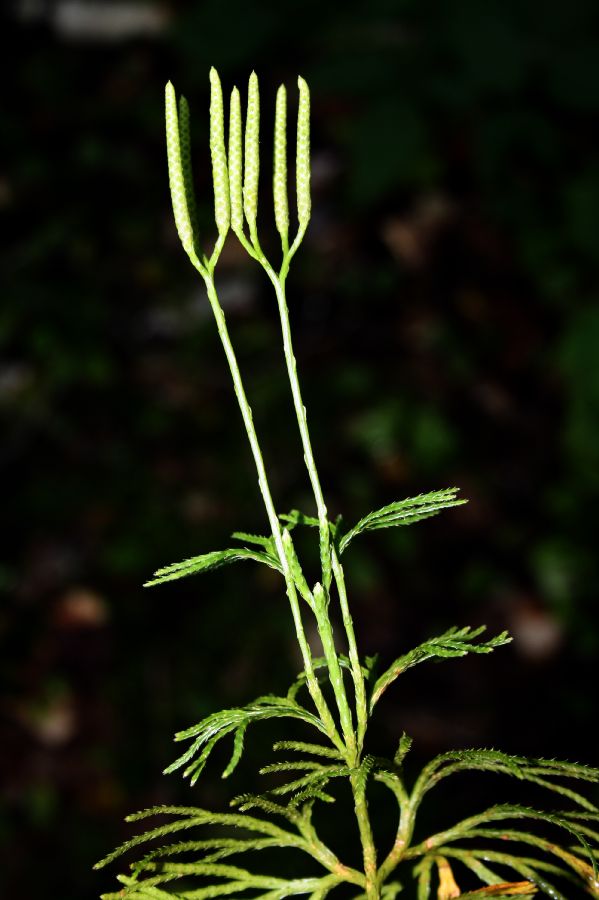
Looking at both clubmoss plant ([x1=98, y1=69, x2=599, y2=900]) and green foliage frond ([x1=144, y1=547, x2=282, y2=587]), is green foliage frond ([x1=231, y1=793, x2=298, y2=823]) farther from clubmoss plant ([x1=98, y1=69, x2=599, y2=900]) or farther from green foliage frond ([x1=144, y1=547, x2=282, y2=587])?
green foliage frond ([x1=144, y1=547, x2=282, y2=587])

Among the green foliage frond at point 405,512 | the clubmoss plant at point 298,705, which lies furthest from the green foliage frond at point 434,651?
the green foliage frond at point 405,512

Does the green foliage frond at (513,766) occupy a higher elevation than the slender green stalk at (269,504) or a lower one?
lower

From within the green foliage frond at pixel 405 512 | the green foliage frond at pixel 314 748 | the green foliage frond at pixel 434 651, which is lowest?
the green foliage frond at pixel 314 748

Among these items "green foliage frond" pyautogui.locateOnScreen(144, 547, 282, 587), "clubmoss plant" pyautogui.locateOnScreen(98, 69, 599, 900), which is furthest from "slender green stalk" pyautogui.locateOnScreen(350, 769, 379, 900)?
"green foliage frond" pyautogui.locateOnScreen(144, 547, 282, 587)

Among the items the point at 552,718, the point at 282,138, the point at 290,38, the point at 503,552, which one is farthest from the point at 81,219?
the point at 282,138

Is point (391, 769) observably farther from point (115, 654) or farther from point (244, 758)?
point (115, 654)

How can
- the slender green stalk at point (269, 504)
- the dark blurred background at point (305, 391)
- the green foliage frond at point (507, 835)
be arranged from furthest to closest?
1. the dark blurred background at point (305, 391)
2. the green foliage frond at point (507, 835)
3. the slender green stalk at point (269, 504)

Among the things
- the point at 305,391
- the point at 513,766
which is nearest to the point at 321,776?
the point at 513,766

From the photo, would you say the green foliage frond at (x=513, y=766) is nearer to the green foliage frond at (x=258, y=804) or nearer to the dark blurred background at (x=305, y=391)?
the green foliage frond at (x=258, y=804)
